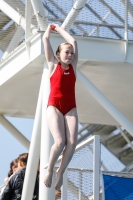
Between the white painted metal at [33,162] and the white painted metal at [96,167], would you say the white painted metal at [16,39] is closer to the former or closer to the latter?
the white painted metal at [33,162]

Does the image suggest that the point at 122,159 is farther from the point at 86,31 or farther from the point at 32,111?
the point at 86,31

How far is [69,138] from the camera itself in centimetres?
1345

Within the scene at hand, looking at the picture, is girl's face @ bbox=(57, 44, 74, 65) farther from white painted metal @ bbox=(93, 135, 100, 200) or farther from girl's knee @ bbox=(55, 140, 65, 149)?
white painted metal @ bbox=(93, 135, 100, 200)

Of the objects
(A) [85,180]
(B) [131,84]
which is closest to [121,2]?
(B) [131,84]

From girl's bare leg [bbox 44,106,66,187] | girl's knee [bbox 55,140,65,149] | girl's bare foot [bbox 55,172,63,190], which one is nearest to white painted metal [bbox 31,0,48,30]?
girl's bare leg [bbox 44,106,66,187]

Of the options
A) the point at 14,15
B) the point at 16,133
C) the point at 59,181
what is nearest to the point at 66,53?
the point at 59,181

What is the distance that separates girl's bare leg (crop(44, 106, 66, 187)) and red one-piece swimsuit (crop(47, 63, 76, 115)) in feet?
0.34

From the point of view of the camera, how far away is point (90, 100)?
26016 mm

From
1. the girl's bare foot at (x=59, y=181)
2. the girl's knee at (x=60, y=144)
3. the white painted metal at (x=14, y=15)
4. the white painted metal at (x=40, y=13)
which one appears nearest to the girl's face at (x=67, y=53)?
the girl's knee at (x=60, y=144)

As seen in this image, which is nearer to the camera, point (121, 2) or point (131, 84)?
point (121, 2)

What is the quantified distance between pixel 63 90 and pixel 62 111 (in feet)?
1.10

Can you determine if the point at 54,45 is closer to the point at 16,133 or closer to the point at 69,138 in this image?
the point at 69,138

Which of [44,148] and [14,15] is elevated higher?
[14,15]

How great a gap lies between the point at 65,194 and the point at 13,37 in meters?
7.59
